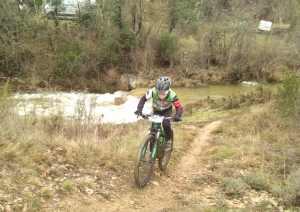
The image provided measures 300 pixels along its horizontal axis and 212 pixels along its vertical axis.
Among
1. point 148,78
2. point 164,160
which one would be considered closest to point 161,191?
point 164,160

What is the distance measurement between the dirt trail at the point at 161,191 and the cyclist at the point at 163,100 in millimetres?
1071

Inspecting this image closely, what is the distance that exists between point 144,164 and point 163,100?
1310mm

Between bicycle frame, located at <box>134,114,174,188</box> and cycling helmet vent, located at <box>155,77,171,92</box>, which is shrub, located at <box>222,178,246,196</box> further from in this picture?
cycling helmet vent, located at <box>155,77,171,92</box>

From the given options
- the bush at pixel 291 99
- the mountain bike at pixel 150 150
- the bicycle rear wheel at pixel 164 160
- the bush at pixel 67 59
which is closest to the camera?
the mountain bike at pixel 150 150

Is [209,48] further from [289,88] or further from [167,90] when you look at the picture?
[167,90]

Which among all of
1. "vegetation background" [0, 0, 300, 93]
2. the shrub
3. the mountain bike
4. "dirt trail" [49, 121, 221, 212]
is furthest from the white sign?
the mountain bike

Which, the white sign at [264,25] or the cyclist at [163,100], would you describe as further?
the white sign at [264,25]

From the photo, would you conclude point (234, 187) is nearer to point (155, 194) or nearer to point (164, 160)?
point (155, 194)

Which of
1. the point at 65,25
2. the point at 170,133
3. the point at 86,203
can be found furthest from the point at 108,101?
the point at 86,203

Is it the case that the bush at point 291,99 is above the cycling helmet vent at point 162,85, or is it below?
below

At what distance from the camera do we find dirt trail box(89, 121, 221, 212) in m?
5.32

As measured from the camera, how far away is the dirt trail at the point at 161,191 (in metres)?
5.32

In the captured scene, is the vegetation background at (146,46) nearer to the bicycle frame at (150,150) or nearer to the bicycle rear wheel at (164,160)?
the bicycle rear wheel at (164,160)

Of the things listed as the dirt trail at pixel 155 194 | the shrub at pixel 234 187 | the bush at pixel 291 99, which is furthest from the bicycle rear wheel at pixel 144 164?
the bush at pixel 291 99
